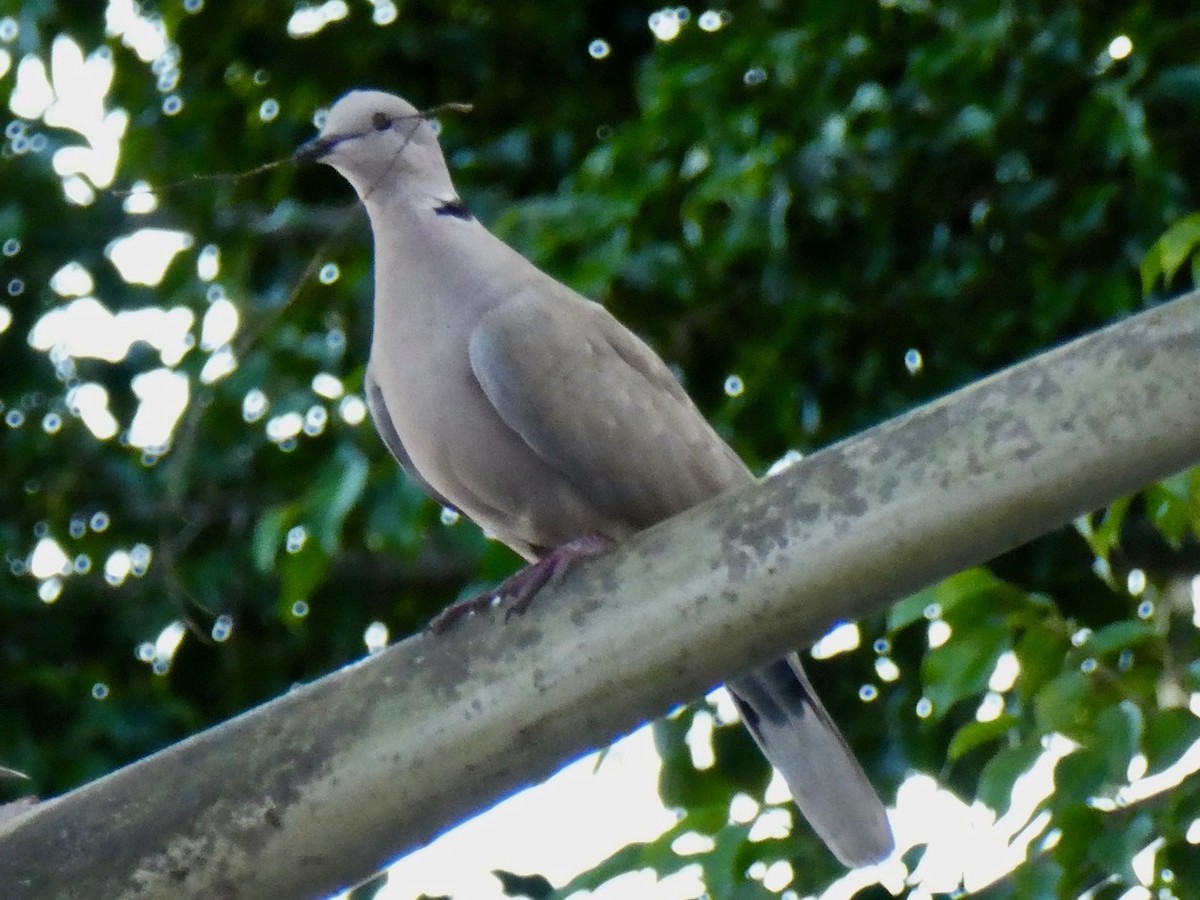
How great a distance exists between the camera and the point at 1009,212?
8.68 feet

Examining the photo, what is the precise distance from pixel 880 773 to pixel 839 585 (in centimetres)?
141

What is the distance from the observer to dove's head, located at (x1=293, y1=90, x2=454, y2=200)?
6.65 ft

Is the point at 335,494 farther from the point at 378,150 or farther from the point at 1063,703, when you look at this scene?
the point at 1063,703

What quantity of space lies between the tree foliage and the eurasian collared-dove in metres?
0.14

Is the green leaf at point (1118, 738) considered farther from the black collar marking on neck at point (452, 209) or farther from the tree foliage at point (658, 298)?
the black collar marking on neck at point (452, 209)

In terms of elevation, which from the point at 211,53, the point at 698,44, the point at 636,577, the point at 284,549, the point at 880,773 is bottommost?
the point at 880,773

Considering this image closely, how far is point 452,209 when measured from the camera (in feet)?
6.61

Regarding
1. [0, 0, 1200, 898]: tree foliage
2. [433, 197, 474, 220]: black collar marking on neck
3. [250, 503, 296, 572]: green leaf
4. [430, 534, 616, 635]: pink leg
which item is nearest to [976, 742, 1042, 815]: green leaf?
[0, 0, 1200, 898]: tree foliage

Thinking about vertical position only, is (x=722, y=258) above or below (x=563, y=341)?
below

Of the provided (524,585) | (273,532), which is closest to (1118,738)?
(524,585)

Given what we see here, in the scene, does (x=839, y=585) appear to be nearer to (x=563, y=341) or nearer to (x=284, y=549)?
(x=563, y=341)

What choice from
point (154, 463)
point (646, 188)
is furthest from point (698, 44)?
point (154, 463)

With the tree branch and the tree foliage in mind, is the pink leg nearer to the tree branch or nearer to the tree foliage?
the tree branch

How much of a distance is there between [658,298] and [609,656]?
1.44 m
